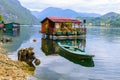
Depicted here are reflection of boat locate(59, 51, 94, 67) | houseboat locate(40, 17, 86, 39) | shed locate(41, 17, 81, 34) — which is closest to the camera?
reflection of boat locate(59, 51, 94, 67)

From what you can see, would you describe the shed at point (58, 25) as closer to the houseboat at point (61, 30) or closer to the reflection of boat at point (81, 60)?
the houseboat at point (61, 30)

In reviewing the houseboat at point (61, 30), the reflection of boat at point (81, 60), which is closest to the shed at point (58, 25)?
the houseboat at point (61, 30)

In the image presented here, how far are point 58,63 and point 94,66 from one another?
5.73m

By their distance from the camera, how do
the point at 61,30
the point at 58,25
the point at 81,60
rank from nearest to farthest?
the point at 81,60, the point at 61,30, the point at 58,25

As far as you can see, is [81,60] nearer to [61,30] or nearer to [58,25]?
[61,30]

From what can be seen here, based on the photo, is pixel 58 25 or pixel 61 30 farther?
pixel 58 25

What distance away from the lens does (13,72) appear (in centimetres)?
2962

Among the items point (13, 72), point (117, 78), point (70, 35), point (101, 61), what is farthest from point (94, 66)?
point (70, 35)

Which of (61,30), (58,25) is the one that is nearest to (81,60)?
(61,30)

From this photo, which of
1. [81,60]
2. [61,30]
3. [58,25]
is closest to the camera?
[81,60]

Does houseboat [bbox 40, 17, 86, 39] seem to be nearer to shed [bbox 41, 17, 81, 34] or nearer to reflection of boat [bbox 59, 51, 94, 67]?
shed [bbox 41, 17, 81, 34]

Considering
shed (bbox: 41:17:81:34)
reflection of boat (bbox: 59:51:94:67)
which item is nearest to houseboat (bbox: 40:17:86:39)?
shed (bbox: 41:17:81:34)

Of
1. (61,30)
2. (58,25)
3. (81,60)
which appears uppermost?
(58,25)

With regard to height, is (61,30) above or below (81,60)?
above
